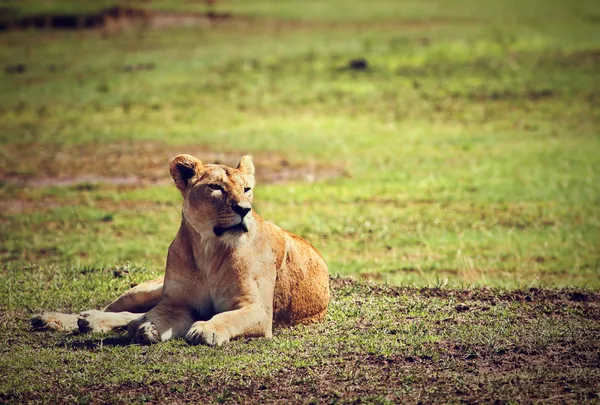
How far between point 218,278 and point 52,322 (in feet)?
4.66

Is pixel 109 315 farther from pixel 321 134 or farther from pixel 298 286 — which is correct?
pixel 321 134

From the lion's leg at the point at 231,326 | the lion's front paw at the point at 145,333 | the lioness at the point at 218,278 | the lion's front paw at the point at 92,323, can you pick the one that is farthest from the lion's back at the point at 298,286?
Answer: the lion's front paw at the point at 92,323

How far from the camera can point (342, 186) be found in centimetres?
1669

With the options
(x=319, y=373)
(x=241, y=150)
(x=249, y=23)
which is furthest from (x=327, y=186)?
(x=249, y=23)

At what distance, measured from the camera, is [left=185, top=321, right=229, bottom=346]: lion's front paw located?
24.0 feet

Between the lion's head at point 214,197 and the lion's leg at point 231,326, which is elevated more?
the lion's head at point 214,197

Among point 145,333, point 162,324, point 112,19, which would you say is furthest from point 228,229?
point 112,19

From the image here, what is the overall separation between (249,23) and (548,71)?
41.0 feet

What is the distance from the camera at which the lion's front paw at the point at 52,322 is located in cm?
816

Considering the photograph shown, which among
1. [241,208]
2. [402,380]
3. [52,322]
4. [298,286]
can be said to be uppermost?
[241,208]

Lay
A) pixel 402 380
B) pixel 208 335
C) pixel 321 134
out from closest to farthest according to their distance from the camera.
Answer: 1. pixel 402 380
2. pixel 208 335
3. pixel 321 134

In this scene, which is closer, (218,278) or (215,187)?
(215,187)

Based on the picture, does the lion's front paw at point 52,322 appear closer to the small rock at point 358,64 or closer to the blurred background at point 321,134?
the blurred background at point 321,134

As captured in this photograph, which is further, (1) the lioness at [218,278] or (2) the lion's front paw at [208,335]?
(1) the lioness at [218,278]
